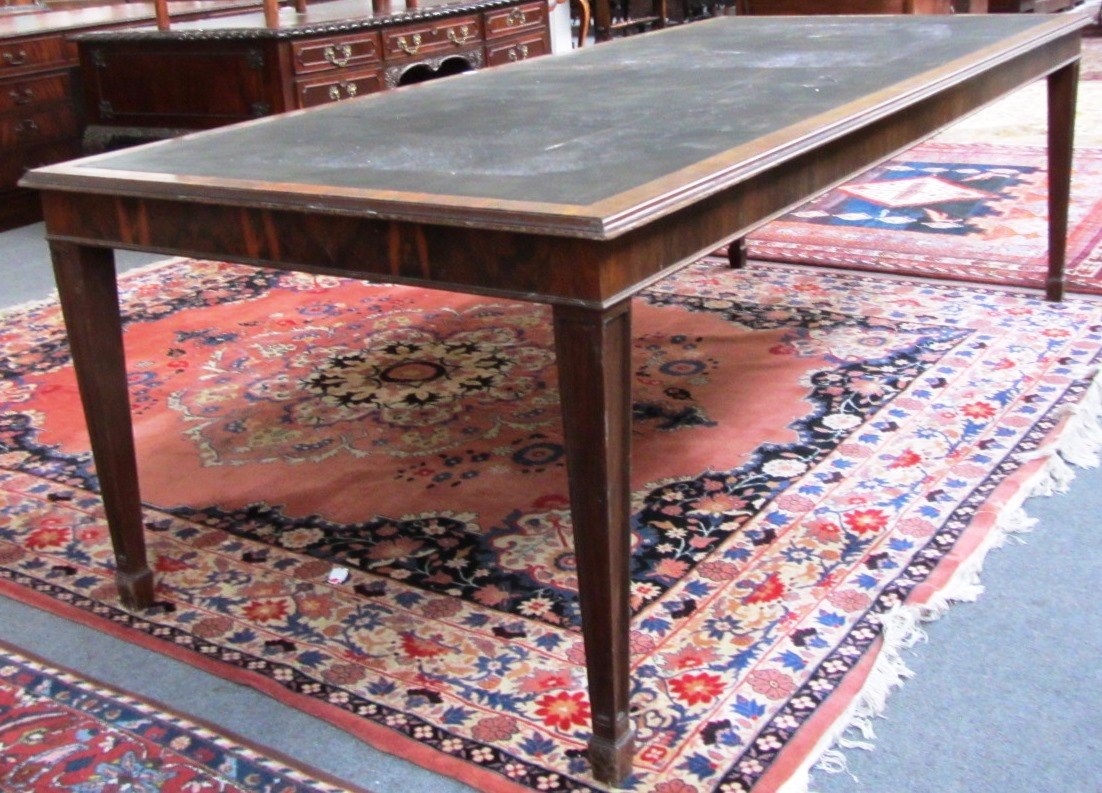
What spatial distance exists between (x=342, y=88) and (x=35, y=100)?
153 cm

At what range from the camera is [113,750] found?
1786mm

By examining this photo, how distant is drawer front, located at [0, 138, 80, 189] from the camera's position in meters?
5.29

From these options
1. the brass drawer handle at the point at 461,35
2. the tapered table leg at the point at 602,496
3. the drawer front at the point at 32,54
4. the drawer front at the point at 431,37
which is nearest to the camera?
the tapered table leg at the point at 602,496

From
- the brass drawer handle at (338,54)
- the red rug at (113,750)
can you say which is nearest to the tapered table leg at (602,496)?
the red rug at (113,750)

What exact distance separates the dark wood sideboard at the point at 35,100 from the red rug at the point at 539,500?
1.78 metres

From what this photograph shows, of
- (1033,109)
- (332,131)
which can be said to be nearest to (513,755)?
(332,131)

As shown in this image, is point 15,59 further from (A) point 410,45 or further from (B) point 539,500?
(B) point 539,500

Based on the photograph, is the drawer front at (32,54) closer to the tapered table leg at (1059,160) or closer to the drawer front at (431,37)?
the drawer front at (431,37)

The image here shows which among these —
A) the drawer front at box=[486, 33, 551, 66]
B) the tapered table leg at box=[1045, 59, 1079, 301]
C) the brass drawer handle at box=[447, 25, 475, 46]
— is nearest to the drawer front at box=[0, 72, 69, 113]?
the brass drawer handle at box=[447, 25, 475, 46]

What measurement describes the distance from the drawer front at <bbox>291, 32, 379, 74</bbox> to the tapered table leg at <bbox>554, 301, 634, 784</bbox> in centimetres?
354

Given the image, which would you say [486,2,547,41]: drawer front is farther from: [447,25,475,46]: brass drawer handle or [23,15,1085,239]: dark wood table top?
[23,15,1085,239]: dark wood table top

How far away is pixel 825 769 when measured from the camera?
1657 mm

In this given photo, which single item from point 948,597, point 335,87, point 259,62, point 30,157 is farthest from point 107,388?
point 30,157

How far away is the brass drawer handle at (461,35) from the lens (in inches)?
211
